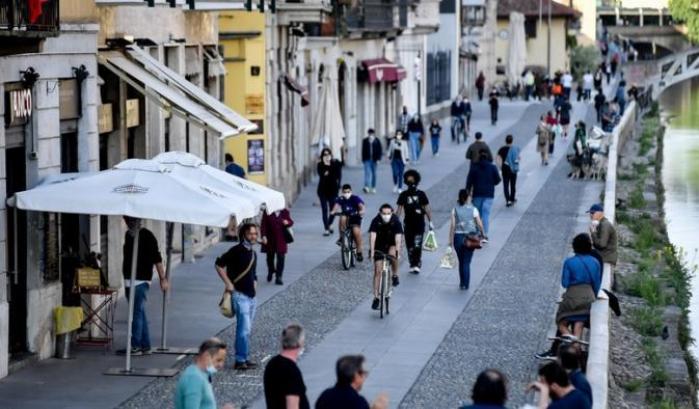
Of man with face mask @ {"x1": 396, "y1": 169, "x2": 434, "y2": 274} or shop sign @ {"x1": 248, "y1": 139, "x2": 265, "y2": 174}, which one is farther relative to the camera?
shop sign @ {"x1": 248, "y1": 139, "x2": 265, "y2": 174}

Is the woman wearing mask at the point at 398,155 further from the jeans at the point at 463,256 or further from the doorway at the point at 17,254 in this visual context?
the doorway at the point at 17,254

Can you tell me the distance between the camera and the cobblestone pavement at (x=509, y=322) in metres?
19.9

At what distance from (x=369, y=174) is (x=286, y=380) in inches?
1149

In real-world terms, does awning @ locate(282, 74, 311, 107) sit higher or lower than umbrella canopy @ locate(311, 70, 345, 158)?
higher

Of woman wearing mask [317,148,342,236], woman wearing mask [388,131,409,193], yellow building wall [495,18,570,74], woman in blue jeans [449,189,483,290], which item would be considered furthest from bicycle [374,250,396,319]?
yellow building wall [495,18,570,74]

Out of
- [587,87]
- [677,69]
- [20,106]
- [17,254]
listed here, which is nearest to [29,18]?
[20,106]

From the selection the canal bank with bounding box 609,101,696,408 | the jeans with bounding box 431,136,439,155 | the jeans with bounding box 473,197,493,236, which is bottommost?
the canal bank with bounding box 609,101,696,408

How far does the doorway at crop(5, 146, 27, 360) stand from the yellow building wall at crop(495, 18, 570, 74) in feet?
270

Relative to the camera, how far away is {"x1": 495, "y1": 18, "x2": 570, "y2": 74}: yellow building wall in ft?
342

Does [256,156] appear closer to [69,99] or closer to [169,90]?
[169,90]

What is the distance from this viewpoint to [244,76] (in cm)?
3631

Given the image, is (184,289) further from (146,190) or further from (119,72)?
(146,190)

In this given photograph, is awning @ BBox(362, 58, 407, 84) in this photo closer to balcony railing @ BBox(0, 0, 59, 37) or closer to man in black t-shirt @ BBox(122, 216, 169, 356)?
Result: man in black t-shirt @ BBox(122, 216, 169, 356)

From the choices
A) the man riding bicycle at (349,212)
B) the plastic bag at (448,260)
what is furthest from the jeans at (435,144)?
the plastic bag at (448,260)
